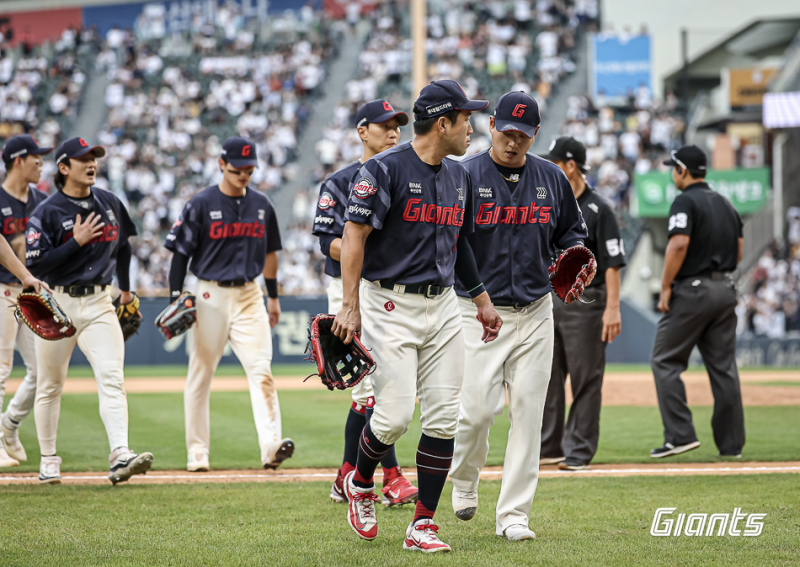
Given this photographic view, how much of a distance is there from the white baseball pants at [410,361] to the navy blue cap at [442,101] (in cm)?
89

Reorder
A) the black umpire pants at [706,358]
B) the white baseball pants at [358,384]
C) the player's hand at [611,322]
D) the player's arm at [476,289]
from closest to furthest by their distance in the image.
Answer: the player's arm at [476,289] → the white baseball pants at [358,384] → the player's hand at [611,322] → the black umpire pants at [706,358]

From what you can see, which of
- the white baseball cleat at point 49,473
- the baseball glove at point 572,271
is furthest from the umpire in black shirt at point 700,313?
the white baseball cleat at point 49,473

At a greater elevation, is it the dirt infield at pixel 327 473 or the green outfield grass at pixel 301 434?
the dirt infield at pixel 327 473

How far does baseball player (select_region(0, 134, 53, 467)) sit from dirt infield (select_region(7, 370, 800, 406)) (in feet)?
20.0

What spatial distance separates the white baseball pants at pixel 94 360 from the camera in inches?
253

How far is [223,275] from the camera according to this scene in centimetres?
718

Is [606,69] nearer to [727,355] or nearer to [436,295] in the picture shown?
[727,355]

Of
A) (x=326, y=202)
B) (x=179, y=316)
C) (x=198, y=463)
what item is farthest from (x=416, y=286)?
(x=198, y=463)

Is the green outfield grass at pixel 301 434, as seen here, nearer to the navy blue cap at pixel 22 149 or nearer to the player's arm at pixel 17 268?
the player's arm at pixel 17 268

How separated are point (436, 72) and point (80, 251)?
23796mm

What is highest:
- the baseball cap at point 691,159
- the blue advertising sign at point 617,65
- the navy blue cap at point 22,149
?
the blue advertising sign at point 617,65

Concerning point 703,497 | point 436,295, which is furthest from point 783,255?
point 436,295

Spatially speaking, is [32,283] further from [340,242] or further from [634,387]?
[634,387]

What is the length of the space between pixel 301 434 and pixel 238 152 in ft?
10.9
